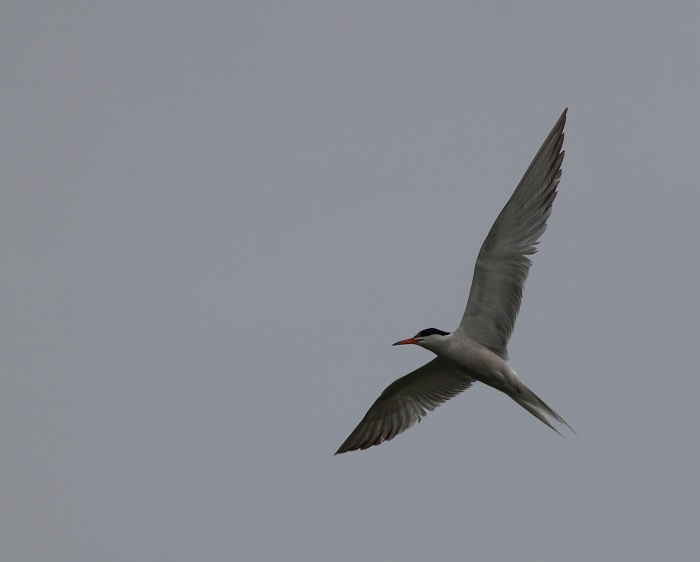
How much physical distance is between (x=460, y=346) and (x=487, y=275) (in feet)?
2.71

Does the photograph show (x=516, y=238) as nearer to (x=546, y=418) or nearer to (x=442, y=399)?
(x=546, y=418)

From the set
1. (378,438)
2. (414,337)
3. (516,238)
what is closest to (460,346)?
(414,337)

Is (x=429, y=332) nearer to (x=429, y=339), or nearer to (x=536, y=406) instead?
(x=429, y=339)

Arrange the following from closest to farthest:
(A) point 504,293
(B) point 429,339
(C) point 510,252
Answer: (C) point 510,252
(A) point 504,293
(B) point 429,339

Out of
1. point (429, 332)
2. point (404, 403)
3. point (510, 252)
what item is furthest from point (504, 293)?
point (404, 403)

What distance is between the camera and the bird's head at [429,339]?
11125 millimetres

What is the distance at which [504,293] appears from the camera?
1090cm

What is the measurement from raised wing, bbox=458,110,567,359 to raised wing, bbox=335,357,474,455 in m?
1.29

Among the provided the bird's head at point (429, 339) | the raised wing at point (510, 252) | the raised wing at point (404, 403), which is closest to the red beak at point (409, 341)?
the bird's head at point (429, 339)

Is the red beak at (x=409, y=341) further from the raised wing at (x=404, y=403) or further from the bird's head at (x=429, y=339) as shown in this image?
the raised wing at (x=404, y=403)

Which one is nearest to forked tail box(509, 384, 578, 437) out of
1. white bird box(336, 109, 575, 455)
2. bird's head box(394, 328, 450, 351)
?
white bird box(336, 109, 575, 455)

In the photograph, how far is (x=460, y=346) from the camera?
11.0 metres

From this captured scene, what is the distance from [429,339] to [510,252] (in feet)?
4.33

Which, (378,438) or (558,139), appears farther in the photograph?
(378,438)
